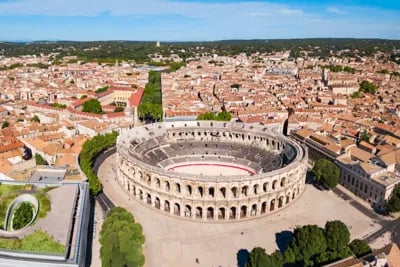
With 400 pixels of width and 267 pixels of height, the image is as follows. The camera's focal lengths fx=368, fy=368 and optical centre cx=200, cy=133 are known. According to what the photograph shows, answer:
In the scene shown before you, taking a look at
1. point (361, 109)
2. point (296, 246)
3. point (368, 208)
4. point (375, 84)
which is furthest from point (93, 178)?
point (375, 84)

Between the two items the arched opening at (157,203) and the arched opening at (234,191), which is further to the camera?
the arched opening at (157,203)

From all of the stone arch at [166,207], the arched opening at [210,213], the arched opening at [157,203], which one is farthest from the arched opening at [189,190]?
the arched opening at [157,203]

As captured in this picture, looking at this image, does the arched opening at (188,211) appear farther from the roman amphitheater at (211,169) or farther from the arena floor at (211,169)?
the arena floor at (211,169)

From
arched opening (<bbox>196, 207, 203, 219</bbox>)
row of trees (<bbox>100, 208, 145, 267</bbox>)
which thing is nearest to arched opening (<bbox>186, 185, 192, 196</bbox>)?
arched opening (<bbox>196, 207, 203, 219</bbox>)

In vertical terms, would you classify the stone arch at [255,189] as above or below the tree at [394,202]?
above

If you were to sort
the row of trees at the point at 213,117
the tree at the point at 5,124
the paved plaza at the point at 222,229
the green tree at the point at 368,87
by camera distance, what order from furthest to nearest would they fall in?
the green tree at the point at 368,87 < the row of trees at the point at 213,117 < the tree at the point at 5,124 < the paved plaza at the point at 222,229

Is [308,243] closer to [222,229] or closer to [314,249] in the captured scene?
[314,249]

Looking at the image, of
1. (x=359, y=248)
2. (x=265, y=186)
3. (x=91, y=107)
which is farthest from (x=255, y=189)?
(x=91, y=107)
